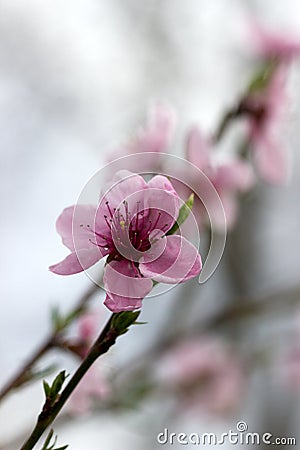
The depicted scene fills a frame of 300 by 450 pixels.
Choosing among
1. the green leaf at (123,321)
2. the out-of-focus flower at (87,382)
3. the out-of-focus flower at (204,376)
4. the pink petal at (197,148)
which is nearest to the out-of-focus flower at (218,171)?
the pink petal at (197,148)

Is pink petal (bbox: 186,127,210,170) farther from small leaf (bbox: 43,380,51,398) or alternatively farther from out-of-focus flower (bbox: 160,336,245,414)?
out-of-focus flower (bbox: 160,336,245,414)

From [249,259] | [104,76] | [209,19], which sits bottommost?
[249,259]

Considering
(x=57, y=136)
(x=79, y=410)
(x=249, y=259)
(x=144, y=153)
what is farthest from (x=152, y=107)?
(x=57, y=136)

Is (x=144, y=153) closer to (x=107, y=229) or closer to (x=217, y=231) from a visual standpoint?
(x=217, y=231)

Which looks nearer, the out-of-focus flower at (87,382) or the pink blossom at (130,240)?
the pink blossom at (130,240)

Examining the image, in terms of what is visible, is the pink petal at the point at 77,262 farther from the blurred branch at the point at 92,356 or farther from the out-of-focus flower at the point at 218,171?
the out-of-focus flower at the point at 218,171
